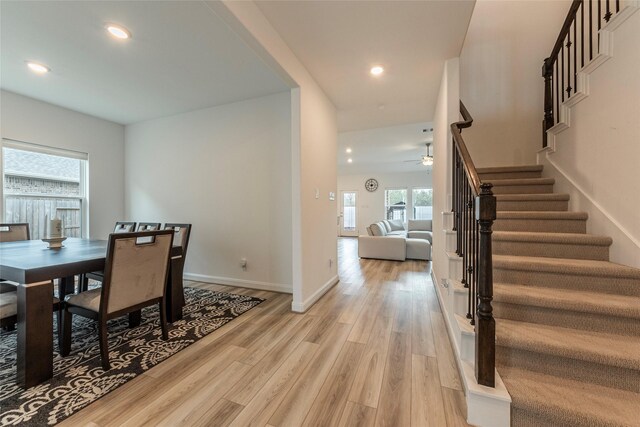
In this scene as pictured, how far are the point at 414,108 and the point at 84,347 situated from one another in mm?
4527

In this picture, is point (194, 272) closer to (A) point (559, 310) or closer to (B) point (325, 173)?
(B) point (325, 173)

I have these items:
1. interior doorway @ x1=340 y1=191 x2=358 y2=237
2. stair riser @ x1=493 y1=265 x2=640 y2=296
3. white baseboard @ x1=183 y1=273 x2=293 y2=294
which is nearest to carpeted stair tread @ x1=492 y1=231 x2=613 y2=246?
stair riser @ x1=493 y1=265 x2=640 y2=296

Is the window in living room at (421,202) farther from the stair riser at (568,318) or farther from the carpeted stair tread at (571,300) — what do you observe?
the stair riser at (568,318)

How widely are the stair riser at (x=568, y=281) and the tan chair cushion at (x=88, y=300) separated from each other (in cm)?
283

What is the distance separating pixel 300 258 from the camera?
104 inches

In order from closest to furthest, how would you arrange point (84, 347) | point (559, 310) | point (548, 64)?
point (559, 310), point (84, 347), point (548, 64)

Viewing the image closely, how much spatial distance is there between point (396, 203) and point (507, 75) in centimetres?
664

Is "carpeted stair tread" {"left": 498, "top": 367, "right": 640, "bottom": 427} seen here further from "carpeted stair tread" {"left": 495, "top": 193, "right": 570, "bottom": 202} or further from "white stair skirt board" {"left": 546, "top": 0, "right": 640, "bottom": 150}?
"white stair skirt board" {"left": 546, "top": 0, "right": 640, "bottom": 150}

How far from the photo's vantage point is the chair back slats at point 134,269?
64.7 inches

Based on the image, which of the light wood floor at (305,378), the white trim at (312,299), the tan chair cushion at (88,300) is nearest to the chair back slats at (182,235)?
the tan chair cushion at (88,300)

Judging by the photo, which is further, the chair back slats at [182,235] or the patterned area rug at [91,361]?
the chair back slats at [182,235]

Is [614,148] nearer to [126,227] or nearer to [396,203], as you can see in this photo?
[126,227]

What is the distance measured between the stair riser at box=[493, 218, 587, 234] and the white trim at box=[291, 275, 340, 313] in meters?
2.00

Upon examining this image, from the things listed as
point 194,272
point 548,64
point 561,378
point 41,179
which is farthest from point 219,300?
point 548,64
